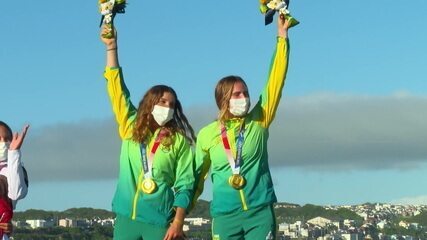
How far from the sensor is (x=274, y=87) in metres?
12.8

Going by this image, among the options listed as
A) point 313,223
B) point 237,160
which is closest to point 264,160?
point 237,160

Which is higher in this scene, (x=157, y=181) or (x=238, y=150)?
(x=238, y=150)

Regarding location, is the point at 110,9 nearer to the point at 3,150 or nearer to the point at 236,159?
the point at 3,150

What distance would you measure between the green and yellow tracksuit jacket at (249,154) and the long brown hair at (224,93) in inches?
3.3

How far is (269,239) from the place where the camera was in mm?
12328

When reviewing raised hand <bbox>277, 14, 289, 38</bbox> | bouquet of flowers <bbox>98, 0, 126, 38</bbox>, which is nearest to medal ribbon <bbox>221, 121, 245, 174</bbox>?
raised hand <bbox>277, 14, 289, 38</bbox>

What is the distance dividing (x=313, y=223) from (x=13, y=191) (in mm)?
140179

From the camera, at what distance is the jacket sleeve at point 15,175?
43.7 feet

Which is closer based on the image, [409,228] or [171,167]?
[171,167]

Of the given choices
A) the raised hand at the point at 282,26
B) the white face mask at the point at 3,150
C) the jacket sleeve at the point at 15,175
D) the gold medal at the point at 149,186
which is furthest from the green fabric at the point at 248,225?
the white face mask at the point at 3,150

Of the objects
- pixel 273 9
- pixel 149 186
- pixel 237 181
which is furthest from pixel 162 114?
pixel 273 9

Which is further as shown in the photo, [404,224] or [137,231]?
[404,224]

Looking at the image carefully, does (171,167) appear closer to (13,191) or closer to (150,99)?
(150,99)

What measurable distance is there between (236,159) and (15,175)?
2.33 meters
